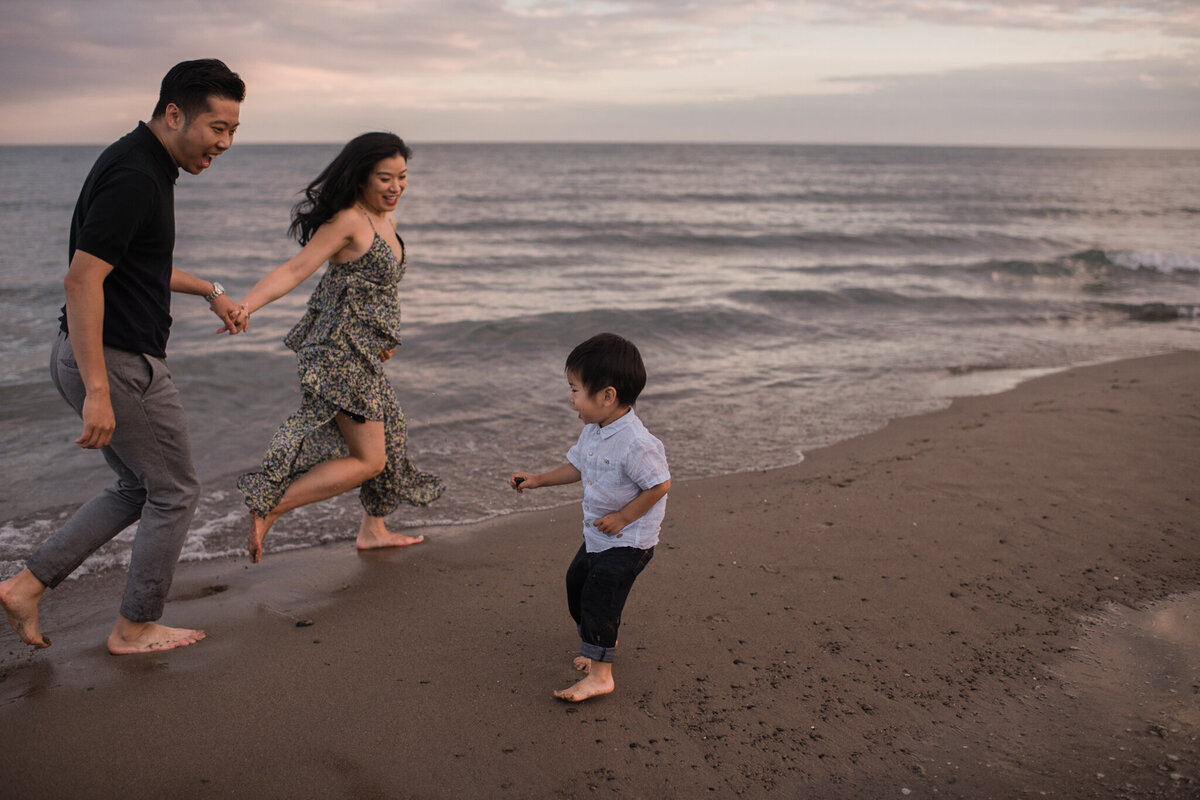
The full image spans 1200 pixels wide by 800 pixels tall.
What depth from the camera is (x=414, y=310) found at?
11.8m

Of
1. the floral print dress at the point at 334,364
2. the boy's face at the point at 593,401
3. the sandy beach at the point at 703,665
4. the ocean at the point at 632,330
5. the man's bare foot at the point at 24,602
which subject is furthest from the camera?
the ocean at the point at 632,330

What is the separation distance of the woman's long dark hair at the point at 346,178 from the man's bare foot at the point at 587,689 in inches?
90.8

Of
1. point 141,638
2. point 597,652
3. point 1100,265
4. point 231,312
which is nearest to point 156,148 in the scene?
point 231,312

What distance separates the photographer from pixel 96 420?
8.94 feet

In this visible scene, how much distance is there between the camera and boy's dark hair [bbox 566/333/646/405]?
2732mm

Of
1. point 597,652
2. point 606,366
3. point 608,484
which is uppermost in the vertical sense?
point 606,366

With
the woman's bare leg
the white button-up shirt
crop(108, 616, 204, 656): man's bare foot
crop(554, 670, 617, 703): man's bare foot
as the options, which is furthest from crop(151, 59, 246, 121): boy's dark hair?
crop(554, 670, 617, 703): man's bare foot

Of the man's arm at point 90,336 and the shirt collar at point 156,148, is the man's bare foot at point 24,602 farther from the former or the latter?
the shirt collar at point 156,148

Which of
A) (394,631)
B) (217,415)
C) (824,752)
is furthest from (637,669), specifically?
(217,415)

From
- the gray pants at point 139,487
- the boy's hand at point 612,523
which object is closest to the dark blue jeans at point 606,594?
the boy's hand at point 612,523

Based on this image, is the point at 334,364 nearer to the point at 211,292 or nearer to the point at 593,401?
the point at 211,292

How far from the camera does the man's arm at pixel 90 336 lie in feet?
8.71

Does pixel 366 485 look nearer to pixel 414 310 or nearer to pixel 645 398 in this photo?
pixel 645 398

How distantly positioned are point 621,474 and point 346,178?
1.99m
